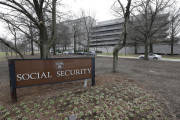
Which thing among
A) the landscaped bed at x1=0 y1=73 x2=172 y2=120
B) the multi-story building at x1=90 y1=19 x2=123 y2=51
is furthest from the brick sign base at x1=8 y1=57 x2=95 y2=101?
the multi-story building at x1=90 y1=19 x2=123 y2=51

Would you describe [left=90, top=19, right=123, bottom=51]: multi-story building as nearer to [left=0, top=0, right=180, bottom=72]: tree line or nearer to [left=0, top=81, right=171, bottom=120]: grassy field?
[left=0, top=0, right=180, bottom=72]: tree line

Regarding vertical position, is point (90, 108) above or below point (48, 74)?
below

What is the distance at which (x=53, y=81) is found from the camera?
3.51 m

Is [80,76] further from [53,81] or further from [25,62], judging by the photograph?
[25,62]

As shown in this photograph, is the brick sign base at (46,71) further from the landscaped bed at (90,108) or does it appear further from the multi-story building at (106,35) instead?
the multi-story building at (106,35)

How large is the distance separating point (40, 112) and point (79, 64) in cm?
213

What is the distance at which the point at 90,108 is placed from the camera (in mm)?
2635

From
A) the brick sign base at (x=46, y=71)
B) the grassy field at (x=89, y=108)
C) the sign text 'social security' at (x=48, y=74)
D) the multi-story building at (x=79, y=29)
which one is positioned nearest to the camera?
the grassy field at (x=89, y=108)

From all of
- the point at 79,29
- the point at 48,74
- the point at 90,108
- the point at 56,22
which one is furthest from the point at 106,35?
the point at 90,108

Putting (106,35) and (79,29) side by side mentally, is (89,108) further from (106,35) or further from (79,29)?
(106,35)

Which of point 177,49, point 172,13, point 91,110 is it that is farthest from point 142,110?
point 177,49

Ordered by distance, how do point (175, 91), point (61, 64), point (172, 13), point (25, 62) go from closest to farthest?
1. point (25, 62)
2. point (61, 64)
3. point (175, 91)
4. point (172, 13)

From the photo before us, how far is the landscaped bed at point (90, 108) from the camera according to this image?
2.35 meters

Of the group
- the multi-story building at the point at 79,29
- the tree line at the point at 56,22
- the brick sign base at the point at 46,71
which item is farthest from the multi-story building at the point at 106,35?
the brick sign base at the point at 46,71
